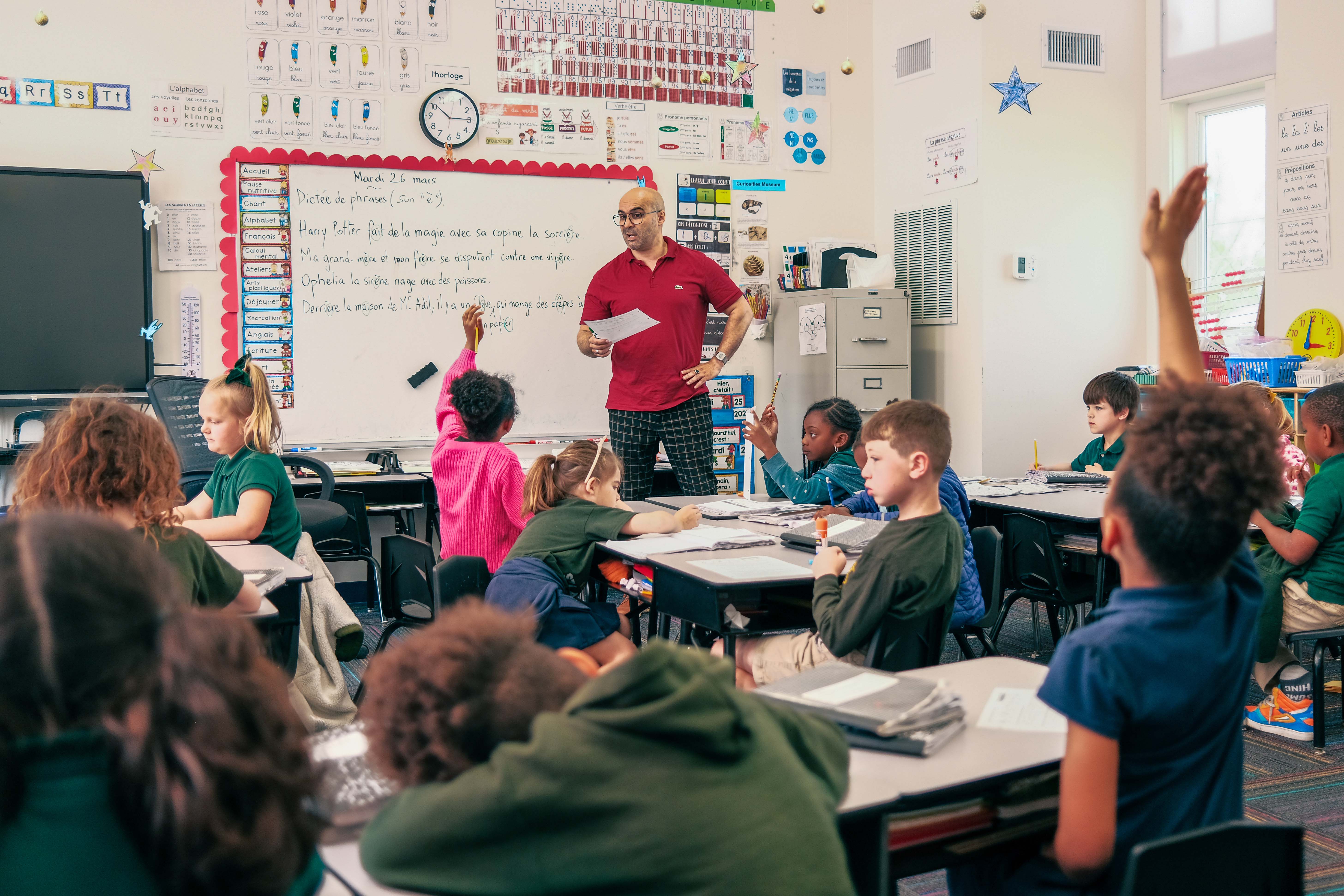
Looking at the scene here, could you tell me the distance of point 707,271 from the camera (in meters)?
5.02

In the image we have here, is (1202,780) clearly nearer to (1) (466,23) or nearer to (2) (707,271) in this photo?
(2) (707,271)

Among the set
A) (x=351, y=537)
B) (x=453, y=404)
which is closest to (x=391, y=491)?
(x=351, y=537)

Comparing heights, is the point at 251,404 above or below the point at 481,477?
above

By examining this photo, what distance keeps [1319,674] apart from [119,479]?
10.3 ft

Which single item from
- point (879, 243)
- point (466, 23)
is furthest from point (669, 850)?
point (879, 243)

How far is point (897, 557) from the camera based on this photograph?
2.23 m

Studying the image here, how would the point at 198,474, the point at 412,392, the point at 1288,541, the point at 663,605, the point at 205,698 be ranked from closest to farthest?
the point at 205,698 < the point at 663,605 < the point at 1288,541 < the point at 198,474 < the point at 412,392

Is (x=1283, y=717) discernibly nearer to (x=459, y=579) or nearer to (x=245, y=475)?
(x=459, y=579)

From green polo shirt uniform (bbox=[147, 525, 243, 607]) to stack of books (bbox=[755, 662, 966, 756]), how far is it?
114 centimetres

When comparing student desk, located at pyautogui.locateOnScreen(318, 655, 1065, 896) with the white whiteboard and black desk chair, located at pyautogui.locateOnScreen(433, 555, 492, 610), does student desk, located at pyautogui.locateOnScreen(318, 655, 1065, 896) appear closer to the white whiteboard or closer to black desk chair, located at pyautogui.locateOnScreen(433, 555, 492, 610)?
black desk chair, located at pyautogui.locateOnScreen(433, 555, 492, 610)

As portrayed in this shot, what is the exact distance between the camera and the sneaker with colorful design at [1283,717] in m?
→ 3.25

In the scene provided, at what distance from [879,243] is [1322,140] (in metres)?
2.18

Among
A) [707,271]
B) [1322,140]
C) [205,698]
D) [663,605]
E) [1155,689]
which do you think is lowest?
[663,605]

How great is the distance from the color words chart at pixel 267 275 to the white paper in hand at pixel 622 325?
1.46 metres
